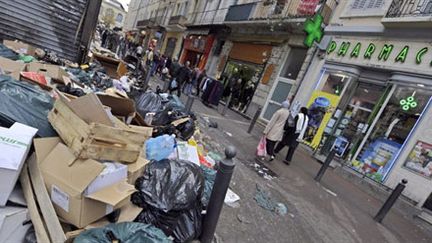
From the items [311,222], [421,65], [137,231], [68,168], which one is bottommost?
[311,222]

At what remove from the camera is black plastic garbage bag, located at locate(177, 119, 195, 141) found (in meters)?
4.84

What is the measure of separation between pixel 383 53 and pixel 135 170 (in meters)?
8.51

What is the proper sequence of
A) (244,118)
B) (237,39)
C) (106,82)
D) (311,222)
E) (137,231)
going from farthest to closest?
(237,39) < (244,118) < (106,82) < (311,222) < (137,231)

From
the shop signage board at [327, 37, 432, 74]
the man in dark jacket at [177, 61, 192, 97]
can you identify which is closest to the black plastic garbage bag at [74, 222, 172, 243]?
the shop signage board at [327, 37, 432, 74]

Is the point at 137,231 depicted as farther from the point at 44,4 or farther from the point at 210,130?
the point at 44,4

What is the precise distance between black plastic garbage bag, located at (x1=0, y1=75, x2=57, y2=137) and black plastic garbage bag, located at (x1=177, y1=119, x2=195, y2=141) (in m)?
2.17

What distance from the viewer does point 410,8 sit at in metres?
7.96

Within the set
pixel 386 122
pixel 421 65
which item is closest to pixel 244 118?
pixel 386 122

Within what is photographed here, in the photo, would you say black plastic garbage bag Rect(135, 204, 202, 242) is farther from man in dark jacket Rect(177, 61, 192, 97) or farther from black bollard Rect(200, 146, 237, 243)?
man in dark jacket Rect(177, 61, 192, 97)

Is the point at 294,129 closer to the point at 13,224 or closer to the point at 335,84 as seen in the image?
the point at 335,84

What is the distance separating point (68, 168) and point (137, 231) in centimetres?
75

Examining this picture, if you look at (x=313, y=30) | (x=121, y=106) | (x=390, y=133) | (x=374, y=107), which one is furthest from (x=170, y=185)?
(x=313, y=30)

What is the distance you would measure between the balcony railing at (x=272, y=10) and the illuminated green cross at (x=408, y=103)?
491 cm

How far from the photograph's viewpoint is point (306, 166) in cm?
784
